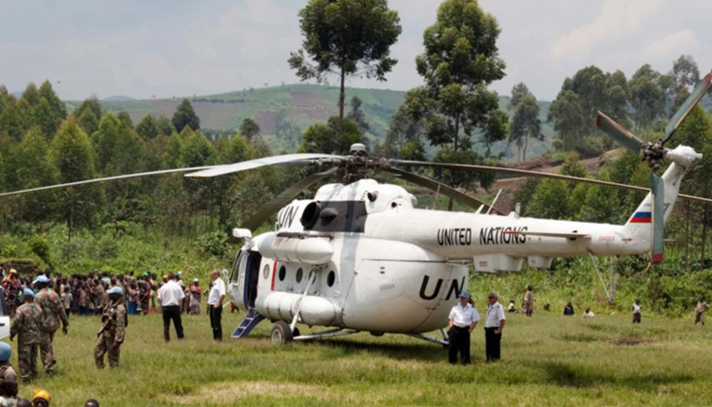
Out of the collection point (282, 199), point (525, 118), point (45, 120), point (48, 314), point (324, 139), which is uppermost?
point (525, 118)

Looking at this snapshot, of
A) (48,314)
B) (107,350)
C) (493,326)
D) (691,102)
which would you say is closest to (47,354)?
(48,314)

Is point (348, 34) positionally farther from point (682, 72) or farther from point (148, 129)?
point (682, 72)

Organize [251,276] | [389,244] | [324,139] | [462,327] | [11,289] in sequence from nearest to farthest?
1. [462,327]
2. [389,244]
3. [251,276]
4. [11,289]
5. [324,139]

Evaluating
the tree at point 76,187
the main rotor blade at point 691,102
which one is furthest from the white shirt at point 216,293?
the tree at point 76,187

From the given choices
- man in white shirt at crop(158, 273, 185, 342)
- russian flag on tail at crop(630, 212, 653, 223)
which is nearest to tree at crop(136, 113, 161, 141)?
man in white shirt at crop(158, 273, 185, 342)

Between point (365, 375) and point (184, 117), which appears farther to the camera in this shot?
point (184, 117)

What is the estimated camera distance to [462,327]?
1631 centimetres

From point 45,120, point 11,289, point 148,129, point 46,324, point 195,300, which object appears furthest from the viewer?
point 148,129

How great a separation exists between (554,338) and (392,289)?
795cm

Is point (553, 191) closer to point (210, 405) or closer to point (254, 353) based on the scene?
point (254, 353)

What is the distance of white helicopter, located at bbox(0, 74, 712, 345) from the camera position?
13.6 metres

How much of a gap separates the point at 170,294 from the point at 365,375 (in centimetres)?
596

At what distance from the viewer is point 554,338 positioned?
23531mm

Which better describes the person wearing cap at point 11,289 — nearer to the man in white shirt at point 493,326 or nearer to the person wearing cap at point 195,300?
the person wearing cap at point 195,300
